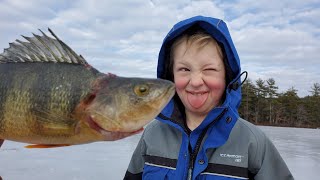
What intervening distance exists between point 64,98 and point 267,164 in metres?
1.59

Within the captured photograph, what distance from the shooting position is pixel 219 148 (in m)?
2.57

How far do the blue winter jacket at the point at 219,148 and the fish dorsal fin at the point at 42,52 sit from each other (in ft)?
3.59

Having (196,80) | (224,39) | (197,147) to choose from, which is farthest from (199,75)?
(197,147)

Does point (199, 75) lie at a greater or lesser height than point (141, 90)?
greater

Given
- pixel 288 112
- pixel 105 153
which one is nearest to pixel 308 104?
pixel 288 112

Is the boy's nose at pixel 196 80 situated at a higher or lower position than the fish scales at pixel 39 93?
higher

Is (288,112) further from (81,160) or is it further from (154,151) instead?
(154,151)

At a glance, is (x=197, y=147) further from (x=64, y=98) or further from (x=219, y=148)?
(x=64, y=98)

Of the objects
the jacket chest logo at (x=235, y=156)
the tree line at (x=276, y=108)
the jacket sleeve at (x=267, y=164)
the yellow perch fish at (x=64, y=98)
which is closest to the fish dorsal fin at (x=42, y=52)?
the yellow perch fish at (x=64, y=98)

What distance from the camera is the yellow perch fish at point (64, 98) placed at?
58.2 inches

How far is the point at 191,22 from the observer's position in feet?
8.25

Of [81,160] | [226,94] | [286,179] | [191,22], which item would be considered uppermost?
[191,22]

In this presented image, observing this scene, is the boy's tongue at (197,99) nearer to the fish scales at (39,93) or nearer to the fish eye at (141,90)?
the fish eye at (141,90)

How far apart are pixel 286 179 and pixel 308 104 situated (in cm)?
4743
